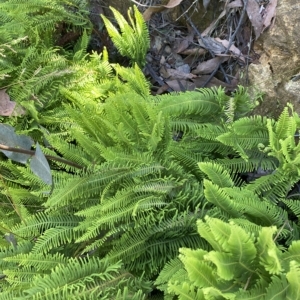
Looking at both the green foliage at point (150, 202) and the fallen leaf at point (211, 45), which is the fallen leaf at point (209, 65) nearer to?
the fallen leaf at point (211, 45)

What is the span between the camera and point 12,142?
52.7 inches

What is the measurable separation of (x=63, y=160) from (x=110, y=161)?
0.26 meters

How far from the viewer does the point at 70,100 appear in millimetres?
2092

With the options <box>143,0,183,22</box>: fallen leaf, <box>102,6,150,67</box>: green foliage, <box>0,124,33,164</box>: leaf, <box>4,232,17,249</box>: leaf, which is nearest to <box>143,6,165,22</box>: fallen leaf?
<box>143,0,183,22</box>: fallen leaf

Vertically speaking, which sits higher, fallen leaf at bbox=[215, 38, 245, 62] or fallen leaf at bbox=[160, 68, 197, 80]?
fallen leaf at bbox=[215, 38, 245, 62]

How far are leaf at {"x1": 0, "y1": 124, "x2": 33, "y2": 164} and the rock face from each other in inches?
43.7

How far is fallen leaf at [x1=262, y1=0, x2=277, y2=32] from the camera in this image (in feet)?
6.25

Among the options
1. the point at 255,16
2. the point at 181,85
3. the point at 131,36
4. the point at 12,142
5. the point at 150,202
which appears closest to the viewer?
the point at 12,142

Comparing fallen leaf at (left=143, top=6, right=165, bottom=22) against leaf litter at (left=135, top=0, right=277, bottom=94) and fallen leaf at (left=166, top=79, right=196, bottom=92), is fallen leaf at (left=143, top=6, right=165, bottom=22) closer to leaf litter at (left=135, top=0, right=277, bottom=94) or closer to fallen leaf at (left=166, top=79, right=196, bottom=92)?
leaf litter at (left=135, top=0, right=277, bottom=94)

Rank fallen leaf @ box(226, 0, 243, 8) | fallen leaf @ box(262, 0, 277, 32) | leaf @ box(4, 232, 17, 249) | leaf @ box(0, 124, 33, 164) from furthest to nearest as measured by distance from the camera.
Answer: fallen leaf @ box(226, 0, 243, 8), fallen leaf @ box(262, 0, 277, 32), leaf @ box(4, 232, 17, 249), leaf @ box(0, 124, 33, 164)

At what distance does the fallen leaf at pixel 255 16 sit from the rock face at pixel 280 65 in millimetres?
75

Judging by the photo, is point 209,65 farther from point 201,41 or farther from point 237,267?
point 237,267

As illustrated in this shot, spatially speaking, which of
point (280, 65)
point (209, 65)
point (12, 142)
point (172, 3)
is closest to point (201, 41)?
point (209, 65)

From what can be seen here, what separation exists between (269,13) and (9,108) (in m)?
1.42
